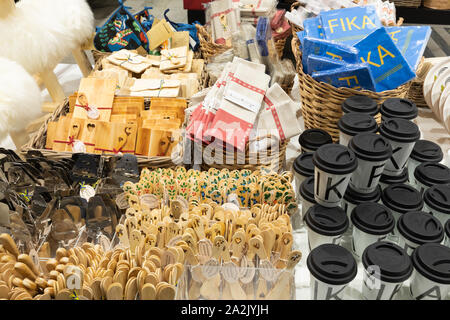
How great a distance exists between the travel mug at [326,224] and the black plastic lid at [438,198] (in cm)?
24

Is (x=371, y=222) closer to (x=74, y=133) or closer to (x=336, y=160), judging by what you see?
(x=336, y=160)

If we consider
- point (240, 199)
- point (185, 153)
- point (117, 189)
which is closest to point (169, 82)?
point (185, 153)

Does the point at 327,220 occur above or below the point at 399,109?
below

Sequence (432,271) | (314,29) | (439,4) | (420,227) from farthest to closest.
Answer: (439,4)
(314,29)
(420,227)
(432,271)

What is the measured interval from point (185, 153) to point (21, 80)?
0.89 meters

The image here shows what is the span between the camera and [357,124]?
1207mm

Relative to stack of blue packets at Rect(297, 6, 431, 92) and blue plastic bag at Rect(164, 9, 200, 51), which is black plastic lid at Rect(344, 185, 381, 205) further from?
blue plastic bag at Rect(164, 9, 200, 51)

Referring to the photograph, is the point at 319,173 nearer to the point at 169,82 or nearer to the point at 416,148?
the point at 416,148

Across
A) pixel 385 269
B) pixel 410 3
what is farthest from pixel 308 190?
pixel 410 3

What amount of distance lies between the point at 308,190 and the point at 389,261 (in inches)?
12.5

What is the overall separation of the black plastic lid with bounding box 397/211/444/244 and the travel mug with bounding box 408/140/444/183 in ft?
0.84

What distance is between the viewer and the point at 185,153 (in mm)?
1693

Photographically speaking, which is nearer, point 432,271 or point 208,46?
point 432,271

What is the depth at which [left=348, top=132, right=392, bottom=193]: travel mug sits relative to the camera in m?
1.08
